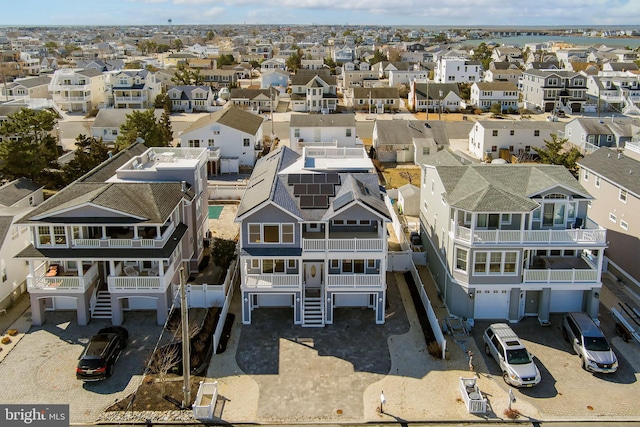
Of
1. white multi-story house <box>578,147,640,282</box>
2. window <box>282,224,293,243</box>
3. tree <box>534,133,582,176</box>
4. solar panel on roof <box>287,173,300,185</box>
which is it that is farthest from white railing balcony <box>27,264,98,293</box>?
tree <box>534,133,582,176</box>

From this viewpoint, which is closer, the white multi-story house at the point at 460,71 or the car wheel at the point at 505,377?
the car wheel at the point at 505,377

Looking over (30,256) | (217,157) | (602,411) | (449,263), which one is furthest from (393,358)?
(217,157)

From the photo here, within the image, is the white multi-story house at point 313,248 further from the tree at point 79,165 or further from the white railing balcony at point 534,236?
the tree at point 79,165

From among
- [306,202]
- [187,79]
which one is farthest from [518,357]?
[187,79]

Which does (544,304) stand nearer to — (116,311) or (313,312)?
(313,312)

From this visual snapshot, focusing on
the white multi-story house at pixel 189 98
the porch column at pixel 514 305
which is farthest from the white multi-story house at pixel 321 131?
the white multi-story house at pixel 189 98

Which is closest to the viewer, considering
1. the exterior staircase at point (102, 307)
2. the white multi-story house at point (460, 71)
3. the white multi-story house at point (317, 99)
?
the exterior staircase at point (102, 307)
